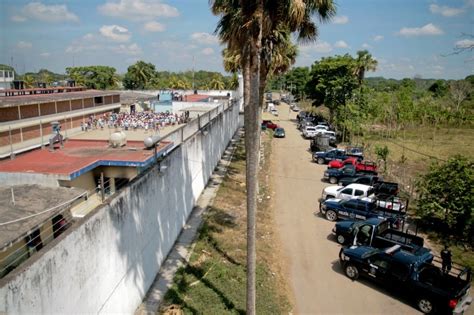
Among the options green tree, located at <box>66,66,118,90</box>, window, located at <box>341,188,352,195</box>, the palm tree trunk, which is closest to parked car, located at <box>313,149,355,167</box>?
window, located at <box>341,188,352,195</box>

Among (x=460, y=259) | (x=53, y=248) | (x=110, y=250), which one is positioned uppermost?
(x=53, y=248)

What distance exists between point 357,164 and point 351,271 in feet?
49.1

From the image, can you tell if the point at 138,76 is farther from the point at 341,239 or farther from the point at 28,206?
the point at 28,206

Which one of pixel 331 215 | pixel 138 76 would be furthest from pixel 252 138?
pixel 138 76

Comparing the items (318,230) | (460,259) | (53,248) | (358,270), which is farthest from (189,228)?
(460,259)

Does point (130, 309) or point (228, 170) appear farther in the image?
point (228, 170)

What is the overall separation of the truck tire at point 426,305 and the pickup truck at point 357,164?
15106 millimetres

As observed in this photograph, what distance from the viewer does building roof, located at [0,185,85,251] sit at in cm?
657

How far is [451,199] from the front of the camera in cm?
1559

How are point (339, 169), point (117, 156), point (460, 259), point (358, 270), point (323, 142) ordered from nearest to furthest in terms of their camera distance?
point (358, 270) → point (460, 259) → point (117, 156) → point (339, 169) → point (323, 142)

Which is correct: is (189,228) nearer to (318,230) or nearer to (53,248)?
(318,230)

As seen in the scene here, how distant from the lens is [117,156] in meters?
18.6

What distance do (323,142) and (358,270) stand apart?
899 inches

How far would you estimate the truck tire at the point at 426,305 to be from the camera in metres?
10.5
